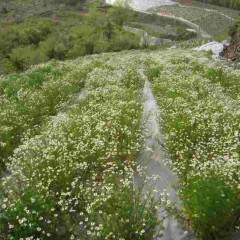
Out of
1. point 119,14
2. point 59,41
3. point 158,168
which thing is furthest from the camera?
point 119,14

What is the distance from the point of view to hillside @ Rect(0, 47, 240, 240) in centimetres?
619

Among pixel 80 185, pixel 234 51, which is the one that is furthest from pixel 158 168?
pixel 234 51

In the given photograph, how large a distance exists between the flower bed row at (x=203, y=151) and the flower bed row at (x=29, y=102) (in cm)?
443

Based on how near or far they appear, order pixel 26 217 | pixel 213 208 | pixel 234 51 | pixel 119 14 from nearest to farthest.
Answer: pixel 213 208
pixel 26 217
pixel 234 51
pixel 119 14

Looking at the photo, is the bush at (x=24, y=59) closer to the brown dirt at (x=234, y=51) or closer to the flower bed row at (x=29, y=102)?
the flower bed row at (x=29, y=102)

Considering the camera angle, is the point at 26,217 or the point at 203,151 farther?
the point at 203,151

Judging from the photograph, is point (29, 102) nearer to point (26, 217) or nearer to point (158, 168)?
point (158, 168)

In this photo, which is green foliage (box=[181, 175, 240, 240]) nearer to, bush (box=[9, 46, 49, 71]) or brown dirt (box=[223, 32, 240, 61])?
brown dirt (box=[223, 32, 240, 61])

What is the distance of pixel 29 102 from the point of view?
44.4 ft

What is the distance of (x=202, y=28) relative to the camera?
95.1 meters

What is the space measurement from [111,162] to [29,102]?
255 inches

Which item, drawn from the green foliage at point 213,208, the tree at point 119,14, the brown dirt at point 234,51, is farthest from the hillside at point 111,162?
the tree at point 119,14

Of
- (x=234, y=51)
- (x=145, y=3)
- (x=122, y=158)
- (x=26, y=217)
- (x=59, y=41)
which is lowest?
(x=145, y=3)

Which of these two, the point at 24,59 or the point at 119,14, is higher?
the point at 24,59
